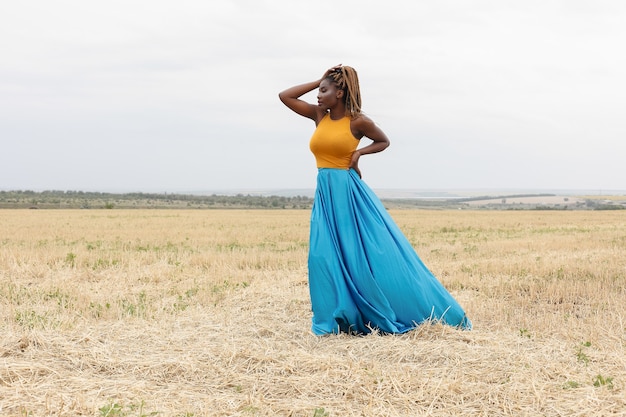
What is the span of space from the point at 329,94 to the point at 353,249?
1597mm

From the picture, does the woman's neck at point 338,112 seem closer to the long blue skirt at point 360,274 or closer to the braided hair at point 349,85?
the braided hair at point 349,85

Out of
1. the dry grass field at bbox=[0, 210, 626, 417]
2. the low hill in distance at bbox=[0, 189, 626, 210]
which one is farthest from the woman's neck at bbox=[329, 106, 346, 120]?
the low hill in distance at bbox=[0, 189, 626, 210]

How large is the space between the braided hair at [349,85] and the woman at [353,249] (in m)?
0.01

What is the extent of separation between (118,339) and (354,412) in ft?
9.35

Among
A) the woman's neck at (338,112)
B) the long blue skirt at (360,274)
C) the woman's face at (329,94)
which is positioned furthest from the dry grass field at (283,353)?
the woman's face at (329,94)

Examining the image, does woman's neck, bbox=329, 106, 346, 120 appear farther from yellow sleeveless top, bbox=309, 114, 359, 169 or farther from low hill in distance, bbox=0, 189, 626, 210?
low hill in distance, bbox=0, 189, 626, 210

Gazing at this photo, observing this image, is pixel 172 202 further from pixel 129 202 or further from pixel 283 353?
pixel 283 353

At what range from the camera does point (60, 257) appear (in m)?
13.4

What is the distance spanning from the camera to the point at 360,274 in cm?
619

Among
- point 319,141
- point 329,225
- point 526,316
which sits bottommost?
point 526,316

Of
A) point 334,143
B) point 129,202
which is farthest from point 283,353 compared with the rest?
point 129,202

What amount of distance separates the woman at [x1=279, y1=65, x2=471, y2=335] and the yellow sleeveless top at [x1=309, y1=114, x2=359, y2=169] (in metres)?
0.01

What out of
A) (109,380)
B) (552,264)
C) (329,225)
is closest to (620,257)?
(552,264)

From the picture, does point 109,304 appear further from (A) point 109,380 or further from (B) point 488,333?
(B) point 488,333
